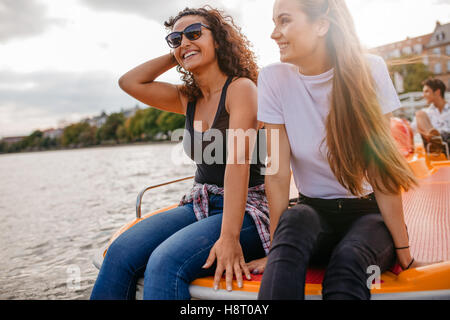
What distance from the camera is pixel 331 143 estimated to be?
1.67 metres

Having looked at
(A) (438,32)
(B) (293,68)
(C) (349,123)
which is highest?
(A) (438,32)

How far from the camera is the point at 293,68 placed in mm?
1875

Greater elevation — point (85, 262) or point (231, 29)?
point (231, 29)

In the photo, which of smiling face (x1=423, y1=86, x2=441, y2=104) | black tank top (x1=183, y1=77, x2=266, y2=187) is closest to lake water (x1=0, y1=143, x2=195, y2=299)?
black tank top (x1=183, y1=77, x2=266, y2=187)

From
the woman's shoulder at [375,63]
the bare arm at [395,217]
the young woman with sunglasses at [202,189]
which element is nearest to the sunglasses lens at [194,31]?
the young woman with sunglasses at [202,189]

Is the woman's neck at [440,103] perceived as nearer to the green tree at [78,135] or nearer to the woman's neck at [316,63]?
the woman's neck at [316,63]

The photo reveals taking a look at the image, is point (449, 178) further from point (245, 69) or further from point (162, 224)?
point (162, 224)

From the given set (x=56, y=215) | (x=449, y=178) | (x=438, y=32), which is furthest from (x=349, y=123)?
(x=438, y=32)

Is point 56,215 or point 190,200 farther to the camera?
point 56,215

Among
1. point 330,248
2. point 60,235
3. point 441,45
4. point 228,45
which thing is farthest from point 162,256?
point 441,45

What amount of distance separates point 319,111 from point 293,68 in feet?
0.93

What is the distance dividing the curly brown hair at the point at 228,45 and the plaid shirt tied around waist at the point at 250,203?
0.72 metres
